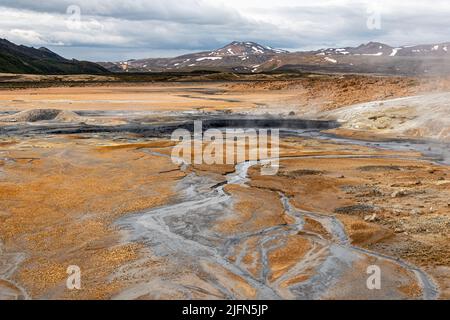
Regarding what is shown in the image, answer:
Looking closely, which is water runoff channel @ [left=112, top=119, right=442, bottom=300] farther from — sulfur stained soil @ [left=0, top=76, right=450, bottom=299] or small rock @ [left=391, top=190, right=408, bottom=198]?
small rock @ [left=391, top=190, right=408, bottom=198]

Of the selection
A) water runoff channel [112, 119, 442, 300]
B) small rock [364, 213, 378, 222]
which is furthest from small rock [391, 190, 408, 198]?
water runoff channel [112, 119, 442, 300]

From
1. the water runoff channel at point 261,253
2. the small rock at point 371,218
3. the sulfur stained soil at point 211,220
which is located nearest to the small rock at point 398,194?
the sulfur stained soil at point 211,220

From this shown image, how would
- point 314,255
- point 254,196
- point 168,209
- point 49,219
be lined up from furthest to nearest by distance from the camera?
1. point 254,196
2. point 168,209
3. point 49,219
4. point 314,255

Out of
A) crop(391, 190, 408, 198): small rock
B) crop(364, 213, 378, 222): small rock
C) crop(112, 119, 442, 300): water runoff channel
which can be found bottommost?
crop(112, 119, 442, 300): water runoff channel

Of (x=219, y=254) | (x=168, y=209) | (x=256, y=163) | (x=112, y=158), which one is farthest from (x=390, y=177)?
(x=112, y=158)

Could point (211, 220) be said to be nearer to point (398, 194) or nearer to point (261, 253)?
point (261, 253)

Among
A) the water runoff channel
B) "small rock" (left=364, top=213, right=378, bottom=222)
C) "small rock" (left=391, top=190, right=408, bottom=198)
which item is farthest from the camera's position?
"small rock" (left=391, top=190, right=408, bottom=198)

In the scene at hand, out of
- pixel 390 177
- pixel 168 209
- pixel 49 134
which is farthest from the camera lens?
pixel 49 134

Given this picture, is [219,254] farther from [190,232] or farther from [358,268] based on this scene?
[358,268]

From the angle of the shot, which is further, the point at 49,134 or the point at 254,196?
the point at 49,134
